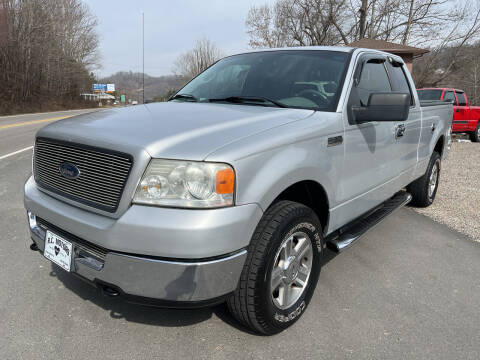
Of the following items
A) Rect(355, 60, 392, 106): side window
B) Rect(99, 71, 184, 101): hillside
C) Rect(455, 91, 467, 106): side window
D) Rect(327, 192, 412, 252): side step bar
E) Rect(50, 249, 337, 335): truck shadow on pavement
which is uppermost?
Rect(99, 71, 184, 101): hillside

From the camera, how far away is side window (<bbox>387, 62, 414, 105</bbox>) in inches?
152

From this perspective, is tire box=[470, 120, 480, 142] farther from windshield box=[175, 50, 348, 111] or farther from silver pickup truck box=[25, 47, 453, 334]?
windshield box=[175, 50, 348, 111]

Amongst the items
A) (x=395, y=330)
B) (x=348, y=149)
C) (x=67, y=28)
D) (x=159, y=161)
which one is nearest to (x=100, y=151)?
(x=159, y=161)

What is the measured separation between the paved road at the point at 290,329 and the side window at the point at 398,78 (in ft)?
5.81

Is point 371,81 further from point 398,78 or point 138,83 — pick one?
point 138,83

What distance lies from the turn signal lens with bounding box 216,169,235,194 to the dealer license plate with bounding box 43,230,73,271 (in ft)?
3.12

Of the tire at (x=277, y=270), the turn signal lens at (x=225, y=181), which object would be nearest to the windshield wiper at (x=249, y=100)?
the tire at (x=277, y=270)

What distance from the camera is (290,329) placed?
8.02 feet

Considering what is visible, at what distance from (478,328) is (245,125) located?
2035 millimetres

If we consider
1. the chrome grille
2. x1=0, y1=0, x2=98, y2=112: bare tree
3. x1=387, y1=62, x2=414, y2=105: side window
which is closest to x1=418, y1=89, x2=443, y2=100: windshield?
x1=387, y1=62, x2=414, y2=105: side window

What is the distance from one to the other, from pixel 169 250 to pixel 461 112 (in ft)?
44.8

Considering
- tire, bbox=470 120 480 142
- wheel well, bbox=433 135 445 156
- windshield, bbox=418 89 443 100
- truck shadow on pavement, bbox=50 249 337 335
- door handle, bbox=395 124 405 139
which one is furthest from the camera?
tire, bbox=470 120 480 142

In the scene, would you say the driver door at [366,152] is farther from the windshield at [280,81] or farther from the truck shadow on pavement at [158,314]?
the truck shadow on pavement at [158,314]

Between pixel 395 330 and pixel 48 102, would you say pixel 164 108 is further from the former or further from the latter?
pixel 48 102
